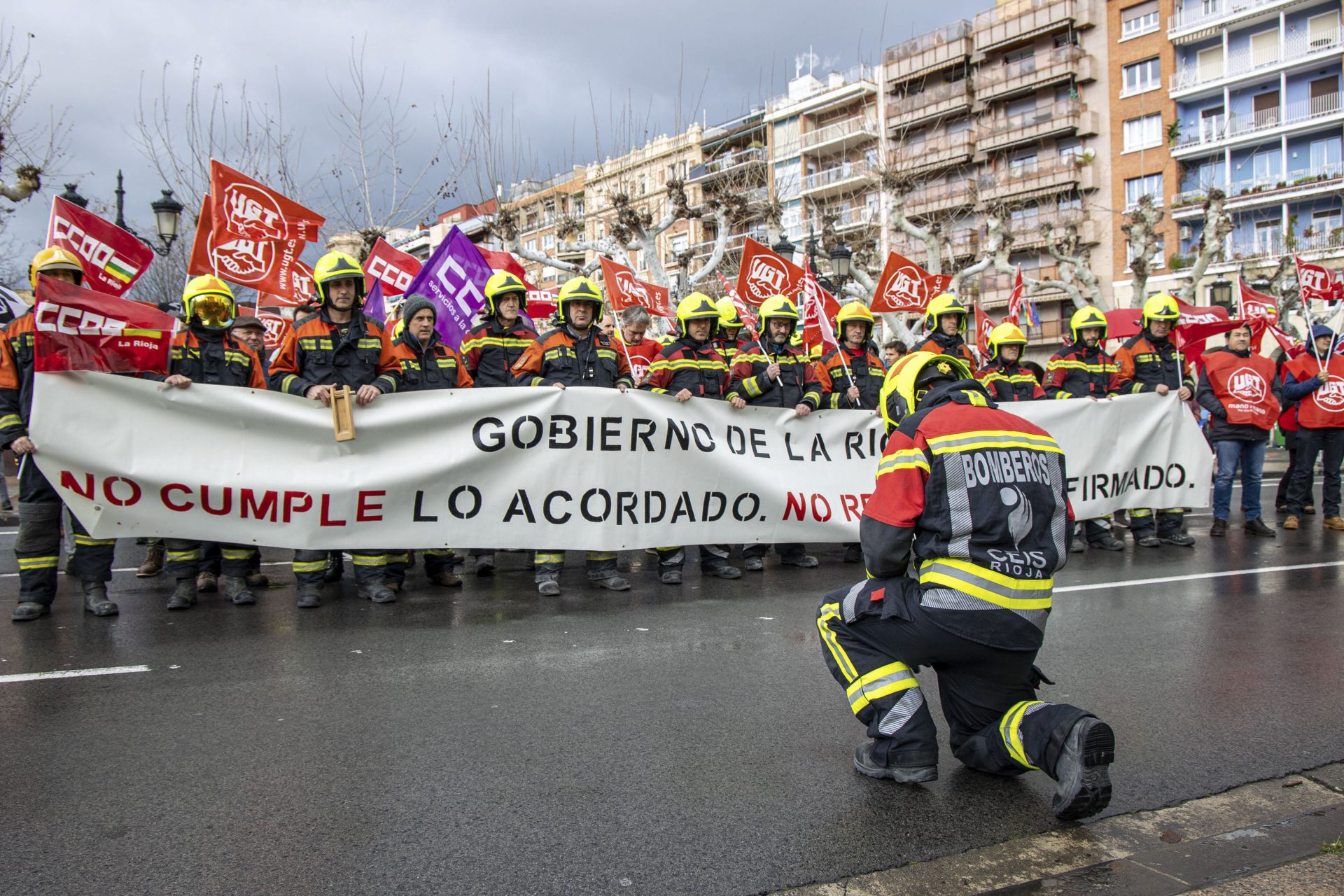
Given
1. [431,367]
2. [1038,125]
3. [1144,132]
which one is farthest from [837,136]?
[431,367]

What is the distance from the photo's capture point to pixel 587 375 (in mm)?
7934

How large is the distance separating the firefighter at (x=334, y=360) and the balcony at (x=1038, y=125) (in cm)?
4335

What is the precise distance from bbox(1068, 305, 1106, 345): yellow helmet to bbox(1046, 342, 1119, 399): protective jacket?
14 cm

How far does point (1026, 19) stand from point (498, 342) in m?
44.5

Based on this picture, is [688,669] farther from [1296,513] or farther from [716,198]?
[716,198]

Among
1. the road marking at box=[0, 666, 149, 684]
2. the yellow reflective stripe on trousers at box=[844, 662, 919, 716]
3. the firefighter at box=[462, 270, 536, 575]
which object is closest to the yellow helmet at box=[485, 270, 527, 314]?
the firefighter at box=[462, 270, 536, 575]

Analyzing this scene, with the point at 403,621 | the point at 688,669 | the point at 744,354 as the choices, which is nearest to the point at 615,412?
the point at 744,354

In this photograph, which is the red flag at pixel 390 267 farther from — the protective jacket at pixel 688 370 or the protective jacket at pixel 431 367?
the protective jacket at pixel 688 370

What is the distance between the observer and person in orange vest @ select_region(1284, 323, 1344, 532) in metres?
10.6

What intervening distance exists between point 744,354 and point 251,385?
4.09 m

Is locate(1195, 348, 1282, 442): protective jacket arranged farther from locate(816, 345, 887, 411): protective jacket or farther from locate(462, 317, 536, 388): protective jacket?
locate(462, 317, 536, 388): protective jacket

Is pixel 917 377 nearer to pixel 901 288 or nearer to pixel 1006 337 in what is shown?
pixel 1006 337

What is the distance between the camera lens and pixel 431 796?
11.1ft

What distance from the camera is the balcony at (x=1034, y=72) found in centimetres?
4347
